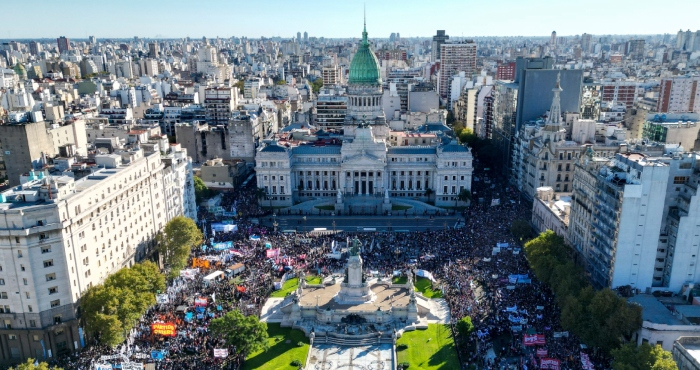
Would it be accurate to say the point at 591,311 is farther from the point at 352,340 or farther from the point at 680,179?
the point at 352,340

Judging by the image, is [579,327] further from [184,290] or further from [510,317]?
[184,290]

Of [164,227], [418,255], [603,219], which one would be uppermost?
[603,219]

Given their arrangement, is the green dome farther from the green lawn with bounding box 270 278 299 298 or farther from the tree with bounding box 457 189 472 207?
the green lawn with bounding box 270 278 299 298

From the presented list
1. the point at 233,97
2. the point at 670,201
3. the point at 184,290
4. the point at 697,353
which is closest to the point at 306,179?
the point at 184,290

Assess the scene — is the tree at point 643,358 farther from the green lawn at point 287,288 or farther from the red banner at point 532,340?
the green lawn at point 287,288

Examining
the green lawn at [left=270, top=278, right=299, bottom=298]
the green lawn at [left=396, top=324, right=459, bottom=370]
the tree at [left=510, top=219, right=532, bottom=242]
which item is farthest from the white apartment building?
the tree at [left=510, top=219, right=532, bottom=242]

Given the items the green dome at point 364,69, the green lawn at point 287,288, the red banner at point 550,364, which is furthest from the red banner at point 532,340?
the green dome at point 364,69

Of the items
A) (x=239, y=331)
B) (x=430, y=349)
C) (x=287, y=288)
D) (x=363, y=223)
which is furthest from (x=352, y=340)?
(x=363, y=223)
